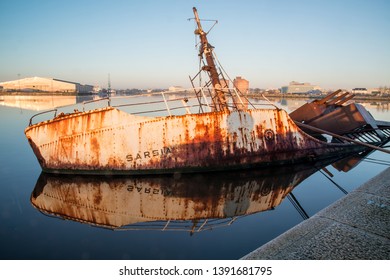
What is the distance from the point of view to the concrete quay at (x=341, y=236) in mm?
2914

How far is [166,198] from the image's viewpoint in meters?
7.05

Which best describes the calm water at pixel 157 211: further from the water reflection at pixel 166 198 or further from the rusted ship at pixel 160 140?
the rusted ship at pixel 160 140

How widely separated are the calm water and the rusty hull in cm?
45

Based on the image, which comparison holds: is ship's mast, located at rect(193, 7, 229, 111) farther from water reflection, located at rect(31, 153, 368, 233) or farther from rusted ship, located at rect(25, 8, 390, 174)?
water reflection, located at rect(31, 153, 368, 233)

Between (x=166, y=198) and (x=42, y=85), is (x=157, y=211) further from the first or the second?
(x=42, y=85)

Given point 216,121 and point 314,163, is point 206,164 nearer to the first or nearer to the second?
point 216,121

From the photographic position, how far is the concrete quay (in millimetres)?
2914

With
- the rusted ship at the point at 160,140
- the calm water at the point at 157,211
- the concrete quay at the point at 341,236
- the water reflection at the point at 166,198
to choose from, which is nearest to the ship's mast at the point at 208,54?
the rusted ship at the point at 160,140

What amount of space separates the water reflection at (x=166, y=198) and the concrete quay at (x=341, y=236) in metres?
2.22

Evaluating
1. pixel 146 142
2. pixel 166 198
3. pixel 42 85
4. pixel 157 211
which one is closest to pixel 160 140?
pixel 146 142

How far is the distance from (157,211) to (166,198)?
2.42ft

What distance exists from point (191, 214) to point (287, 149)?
5.51m

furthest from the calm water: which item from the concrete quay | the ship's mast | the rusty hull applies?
the ship's mast

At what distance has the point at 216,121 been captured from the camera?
8.67m
